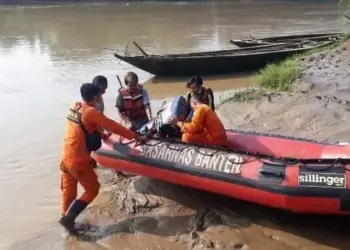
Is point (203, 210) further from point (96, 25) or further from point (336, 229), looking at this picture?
point (96, 25)

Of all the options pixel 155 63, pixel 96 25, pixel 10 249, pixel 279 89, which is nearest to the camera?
pixel 10 249

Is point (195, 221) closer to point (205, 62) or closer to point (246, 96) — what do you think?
point (246, 96)

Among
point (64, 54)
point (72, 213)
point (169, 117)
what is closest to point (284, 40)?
point (64, 54)

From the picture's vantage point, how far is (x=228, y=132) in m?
6.67

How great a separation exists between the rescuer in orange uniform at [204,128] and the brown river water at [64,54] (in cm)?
180

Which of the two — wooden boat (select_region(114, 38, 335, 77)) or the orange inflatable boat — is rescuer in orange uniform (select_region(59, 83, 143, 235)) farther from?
wooden boat (select_region(114, 38, 335, 77))

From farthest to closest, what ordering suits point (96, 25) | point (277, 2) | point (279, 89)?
point (277, 2), point (96, 25), point (279, 89)

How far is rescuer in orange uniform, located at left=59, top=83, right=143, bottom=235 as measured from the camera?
5.53 metres

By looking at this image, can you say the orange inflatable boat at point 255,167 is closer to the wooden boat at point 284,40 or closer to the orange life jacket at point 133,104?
the orange life jacket at point 133,104

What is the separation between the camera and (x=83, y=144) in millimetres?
5578

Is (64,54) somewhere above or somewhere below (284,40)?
below

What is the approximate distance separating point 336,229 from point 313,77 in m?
5.48

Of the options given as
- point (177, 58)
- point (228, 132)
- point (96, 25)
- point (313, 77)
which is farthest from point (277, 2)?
point (228, 132)

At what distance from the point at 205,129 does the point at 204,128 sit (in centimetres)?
3
